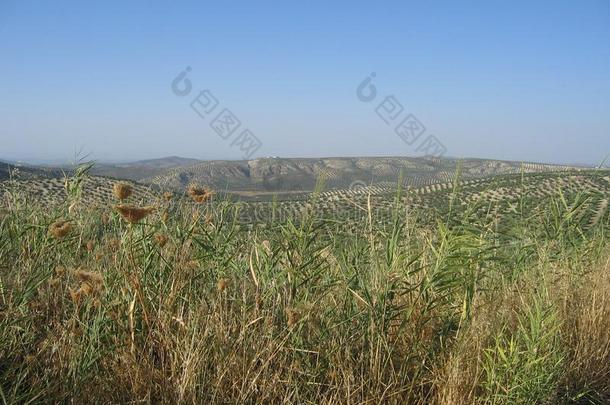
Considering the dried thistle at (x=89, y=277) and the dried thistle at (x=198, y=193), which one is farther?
the dried thistle at (x=198, y=193)

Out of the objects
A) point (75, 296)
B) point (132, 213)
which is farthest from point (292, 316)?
point (75, 296)

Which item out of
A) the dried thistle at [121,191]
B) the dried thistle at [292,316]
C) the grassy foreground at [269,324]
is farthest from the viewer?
the dried thistle at [121,191]

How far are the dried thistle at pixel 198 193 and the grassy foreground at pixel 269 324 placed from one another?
15 cm

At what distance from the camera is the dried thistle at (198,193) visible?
2.84m

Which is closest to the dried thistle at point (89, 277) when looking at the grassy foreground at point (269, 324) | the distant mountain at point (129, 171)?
the grassy foreground at point (269, 324)

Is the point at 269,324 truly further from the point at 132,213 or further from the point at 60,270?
the point at 60,270

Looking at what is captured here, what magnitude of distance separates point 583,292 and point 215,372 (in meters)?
2.54

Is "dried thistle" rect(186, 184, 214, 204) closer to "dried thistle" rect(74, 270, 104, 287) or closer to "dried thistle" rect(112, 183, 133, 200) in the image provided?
Result: "dried thistle" rect(112, 183, 133, 200)

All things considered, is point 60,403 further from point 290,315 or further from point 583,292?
point 583,292

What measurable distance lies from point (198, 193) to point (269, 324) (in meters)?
0.96

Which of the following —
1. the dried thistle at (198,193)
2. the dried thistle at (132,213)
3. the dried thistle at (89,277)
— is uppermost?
the dried thistle at (198,193)

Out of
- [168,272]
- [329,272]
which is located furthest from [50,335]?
[329,272]

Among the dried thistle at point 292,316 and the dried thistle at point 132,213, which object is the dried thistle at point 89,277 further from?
the dried thistle at point 292,316

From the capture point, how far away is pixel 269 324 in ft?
7.95
